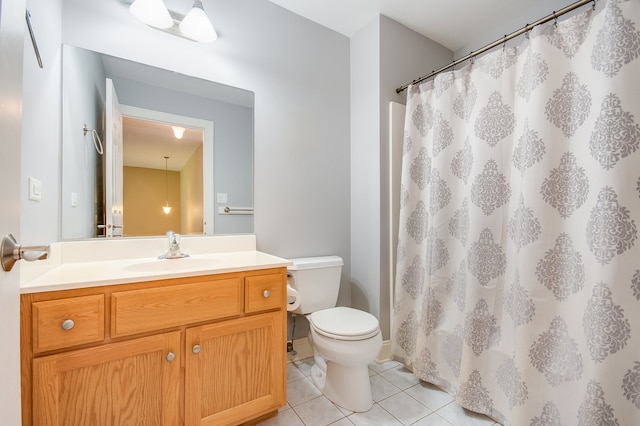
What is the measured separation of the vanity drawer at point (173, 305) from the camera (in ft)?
3.30

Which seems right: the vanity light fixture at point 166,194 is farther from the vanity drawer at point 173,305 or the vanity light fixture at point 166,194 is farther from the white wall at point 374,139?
the white wall at point 374,139

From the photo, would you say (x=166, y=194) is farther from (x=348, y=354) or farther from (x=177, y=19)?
(x=348, y=354)

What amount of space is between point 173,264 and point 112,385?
0.52 metres

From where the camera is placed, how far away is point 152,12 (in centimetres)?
142

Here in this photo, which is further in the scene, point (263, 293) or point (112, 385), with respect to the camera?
point (263, 293)

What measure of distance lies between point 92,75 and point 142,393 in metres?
1.49

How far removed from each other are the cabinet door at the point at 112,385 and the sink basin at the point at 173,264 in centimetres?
32

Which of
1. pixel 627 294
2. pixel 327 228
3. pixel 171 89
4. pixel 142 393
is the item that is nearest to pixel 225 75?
pixel 171 89

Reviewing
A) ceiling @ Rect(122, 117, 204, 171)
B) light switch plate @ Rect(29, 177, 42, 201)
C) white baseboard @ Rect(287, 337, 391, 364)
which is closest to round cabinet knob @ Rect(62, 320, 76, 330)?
light switch plate @ Rect(29, 177, 42, 201)

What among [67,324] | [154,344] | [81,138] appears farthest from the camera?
[81,138]

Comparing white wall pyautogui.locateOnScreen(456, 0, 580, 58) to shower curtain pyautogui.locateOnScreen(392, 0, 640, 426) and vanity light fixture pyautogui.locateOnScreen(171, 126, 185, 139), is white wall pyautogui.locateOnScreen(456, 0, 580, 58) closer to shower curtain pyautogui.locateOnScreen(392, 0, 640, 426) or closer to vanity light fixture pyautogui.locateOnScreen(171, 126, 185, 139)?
shower curtain pyautogui.locateOnScreen(392, 0, 640, 426)

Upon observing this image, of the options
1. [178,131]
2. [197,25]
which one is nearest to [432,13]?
[197,25]

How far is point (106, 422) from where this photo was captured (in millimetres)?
988

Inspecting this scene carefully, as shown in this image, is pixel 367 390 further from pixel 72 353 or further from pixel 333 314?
pixel 72 353
